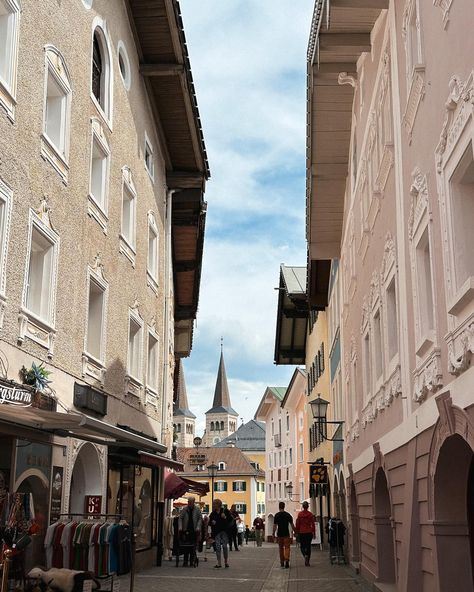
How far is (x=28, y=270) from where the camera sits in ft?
41.1

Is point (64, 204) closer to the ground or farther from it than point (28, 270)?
farther from it

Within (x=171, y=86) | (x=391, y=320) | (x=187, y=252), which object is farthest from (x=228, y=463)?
(x=391, y=320)

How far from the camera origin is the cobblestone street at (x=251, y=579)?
15.6 metres

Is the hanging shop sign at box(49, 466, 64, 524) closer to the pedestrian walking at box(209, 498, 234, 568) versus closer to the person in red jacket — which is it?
the pedestrian walking at box(209, 498, 234, 568)

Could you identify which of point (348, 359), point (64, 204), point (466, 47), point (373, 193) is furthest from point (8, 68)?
point (348, 359)

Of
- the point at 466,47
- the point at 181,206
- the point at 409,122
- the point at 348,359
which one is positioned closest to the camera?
the point at 466,47

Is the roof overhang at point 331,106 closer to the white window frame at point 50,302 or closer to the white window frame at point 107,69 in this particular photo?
the white window frame at point 107,69

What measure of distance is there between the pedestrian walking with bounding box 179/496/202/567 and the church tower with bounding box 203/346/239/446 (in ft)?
491

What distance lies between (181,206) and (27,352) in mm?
14730

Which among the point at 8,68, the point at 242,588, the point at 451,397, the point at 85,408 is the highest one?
the point at 8,68

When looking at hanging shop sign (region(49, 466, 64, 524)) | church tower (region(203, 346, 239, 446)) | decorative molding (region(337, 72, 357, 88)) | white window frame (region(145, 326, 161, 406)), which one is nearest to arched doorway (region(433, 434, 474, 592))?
hanging shop sign (region(49, 466, 64, 524))

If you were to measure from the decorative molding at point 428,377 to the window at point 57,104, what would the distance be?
7.16 metres

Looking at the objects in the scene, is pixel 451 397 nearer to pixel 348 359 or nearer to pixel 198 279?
pixel 348 359

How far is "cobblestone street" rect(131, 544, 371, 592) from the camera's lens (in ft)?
51.0
